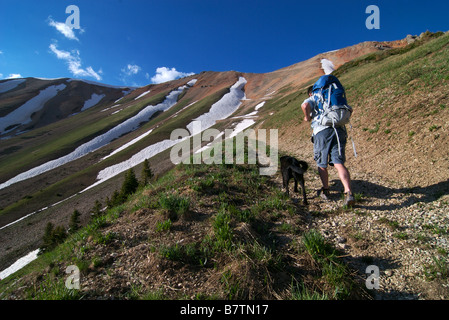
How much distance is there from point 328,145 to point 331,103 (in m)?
1.09

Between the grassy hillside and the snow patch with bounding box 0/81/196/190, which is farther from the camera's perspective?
the snow patch with bounding box 0/81/196/190

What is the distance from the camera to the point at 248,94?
90.4 meters

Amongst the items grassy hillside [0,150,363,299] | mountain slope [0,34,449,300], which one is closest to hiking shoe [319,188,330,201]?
mountain slope [0,34,449,300]

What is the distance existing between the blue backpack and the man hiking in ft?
0.31

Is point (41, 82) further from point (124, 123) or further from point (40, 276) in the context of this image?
point (40, 276)

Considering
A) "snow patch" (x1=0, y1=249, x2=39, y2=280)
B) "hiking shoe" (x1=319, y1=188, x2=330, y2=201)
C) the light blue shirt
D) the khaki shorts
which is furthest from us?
"snow patch" (x1=0, y1=249, x2=39, y2=280)

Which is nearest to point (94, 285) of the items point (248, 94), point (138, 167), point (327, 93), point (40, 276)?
point (40, 276)

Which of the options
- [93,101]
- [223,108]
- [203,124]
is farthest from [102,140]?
[93,101]

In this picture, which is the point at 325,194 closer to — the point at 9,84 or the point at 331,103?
the point at 331,103

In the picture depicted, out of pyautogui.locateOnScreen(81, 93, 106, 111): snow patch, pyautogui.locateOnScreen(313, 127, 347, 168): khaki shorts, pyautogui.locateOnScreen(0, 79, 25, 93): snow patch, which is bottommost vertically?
pyautogui.locateOnScreen(313, 127, 347, 168): khaki shorts

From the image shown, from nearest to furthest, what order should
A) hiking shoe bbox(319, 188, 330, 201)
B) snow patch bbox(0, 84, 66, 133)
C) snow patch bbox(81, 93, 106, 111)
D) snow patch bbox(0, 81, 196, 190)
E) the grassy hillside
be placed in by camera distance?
the grassy hillside, hiking shoe bbox(319, 188, 330, 201), snow patch bbox(0, 81, 196, 190), snow patch bbox(0, 84, 66, 133), snow patch bbox(81, 93, 106, 111)

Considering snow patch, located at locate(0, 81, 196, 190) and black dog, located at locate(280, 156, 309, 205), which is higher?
snow patch, located at locate(0, 81, 196, 190)

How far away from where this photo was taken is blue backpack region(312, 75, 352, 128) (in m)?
5.05

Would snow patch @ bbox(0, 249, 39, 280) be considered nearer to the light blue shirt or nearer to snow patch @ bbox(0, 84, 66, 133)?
the light blue shirt
